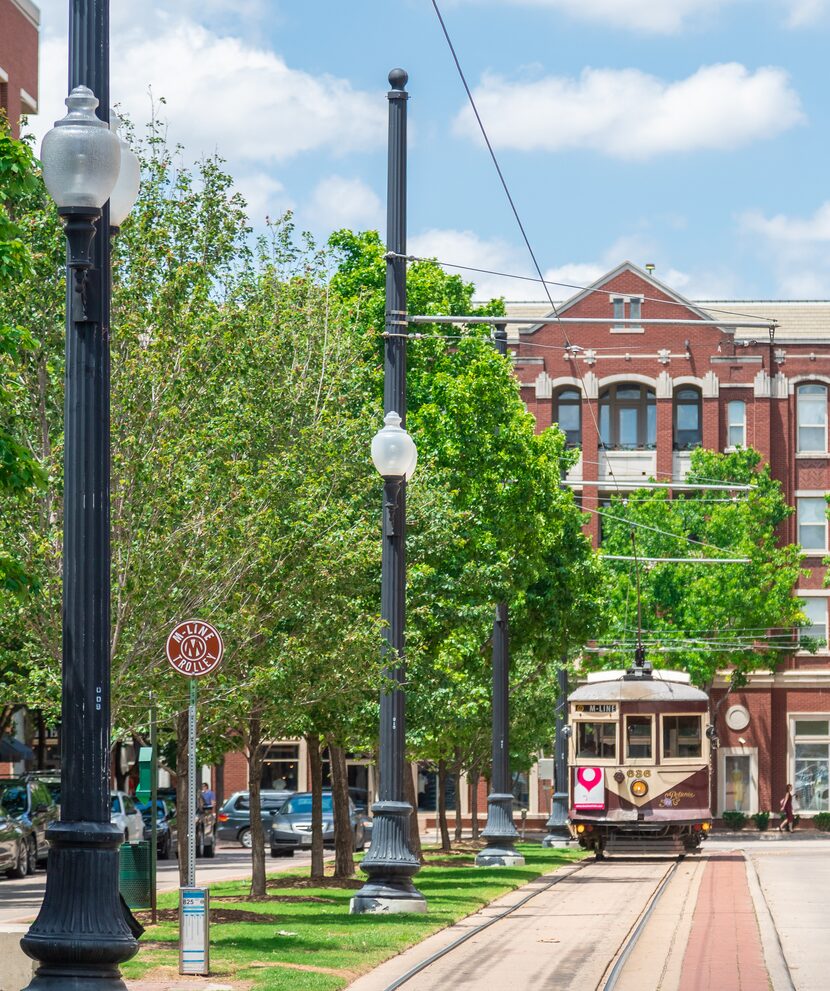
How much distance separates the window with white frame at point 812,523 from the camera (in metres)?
65.3

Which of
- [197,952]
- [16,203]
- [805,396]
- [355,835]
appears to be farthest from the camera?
[805,396]

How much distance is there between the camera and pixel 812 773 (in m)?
63.4

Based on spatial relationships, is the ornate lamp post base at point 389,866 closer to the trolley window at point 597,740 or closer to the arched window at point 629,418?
the trolley window at point 597,740

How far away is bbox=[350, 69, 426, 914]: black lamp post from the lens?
1992cm

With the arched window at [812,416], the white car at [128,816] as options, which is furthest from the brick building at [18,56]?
the arched window at [812,416]

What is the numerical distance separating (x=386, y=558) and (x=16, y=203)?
5717mm

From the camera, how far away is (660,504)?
60.4m

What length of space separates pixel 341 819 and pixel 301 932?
1124cm

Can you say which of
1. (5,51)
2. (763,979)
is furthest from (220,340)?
(5,51)

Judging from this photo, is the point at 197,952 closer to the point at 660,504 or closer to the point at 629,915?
the point at 629,915

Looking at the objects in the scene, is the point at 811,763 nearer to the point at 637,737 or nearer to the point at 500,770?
the point at 637,737

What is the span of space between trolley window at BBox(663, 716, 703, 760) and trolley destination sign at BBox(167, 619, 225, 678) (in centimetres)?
2371

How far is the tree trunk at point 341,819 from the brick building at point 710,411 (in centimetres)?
3543

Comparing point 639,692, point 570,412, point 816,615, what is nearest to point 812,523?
point 816,615
